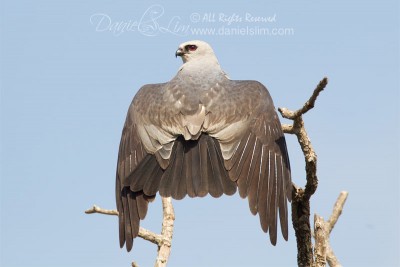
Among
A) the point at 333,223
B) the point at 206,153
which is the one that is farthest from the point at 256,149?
the point at 333,223

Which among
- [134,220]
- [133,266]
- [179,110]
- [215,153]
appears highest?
[179,110]

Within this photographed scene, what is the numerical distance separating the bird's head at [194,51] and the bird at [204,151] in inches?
51.8

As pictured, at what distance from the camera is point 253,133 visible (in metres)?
6.70

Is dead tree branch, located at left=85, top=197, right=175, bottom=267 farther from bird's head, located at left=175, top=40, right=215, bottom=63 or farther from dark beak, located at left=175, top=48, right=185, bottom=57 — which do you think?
dark beak, located at left=175, top=48, right=185, bottom=57

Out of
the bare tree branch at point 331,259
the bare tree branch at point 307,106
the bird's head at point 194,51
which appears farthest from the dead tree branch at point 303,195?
the bird's head at point 194,51

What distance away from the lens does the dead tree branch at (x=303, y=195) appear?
18.2 ft

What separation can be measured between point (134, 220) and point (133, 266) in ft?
1.60

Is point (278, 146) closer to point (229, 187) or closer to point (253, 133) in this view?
point (253, 133)

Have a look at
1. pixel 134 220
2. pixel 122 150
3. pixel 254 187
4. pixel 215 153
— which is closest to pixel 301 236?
pixel 254 187

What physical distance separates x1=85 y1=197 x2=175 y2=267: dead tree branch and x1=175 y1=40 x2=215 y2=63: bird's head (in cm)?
245

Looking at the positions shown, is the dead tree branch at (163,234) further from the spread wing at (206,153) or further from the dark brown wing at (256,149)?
the dark brown wing at (256,149)

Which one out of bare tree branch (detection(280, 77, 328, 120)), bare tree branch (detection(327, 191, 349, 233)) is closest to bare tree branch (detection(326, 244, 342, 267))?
bare tree branch (detection(327, 191, 349, 233))

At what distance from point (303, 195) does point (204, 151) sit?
117cm

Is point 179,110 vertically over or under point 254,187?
over
